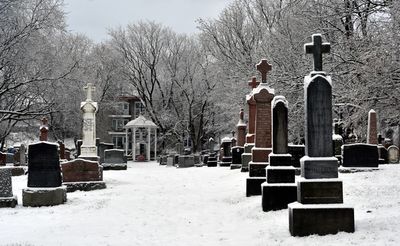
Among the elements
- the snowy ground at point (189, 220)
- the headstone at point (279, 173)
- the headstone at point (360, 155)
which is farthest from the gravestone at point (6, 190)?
the headstone at point (360, 155)

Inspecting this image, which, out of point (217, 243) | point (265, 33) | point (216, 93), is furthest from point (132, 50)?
point (217, 243)

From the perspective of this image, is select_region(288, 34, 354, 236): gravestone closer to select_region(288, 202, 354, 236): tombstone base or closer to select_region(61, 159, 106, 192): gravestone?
select_region(288, 202, 354, 236): tombstone base

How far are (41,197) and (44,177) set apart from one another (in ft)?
1.94

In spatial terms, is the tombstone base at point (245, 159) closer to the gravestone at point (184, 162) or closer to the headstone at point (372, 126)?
the headstone at point (372, 126)

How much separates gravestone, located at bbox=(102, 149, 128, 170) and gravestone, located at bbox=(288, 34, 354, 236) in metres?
20.5

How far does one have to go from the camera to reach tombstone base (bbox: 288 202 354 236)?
7.20 metres

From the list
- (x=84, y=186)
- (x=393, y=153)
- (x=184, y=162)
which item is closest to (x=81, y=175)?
(x=84, y=186)

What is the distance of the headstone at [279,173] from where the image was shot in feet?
32.4

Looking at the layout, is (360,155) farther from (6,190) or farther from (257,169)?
(6,190)

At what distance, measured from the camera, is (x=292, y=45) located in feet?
80.1

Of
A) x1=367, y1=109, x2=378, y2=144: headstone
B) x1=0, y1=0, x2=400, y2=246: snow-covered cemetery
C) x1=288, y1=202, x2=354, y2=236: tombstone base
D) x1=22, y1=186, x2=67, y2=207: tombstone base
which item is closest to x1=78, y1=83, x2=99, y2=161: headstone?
x1=0, y1=0, x2=400, y2=246: snow-covered cemetery

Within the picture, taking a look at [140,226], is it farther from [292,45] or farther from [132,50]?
[132,50]

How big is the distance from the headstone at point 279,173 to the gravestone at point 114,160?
17967mm

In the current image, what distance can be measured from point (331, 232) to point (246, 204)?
13.8 feet
